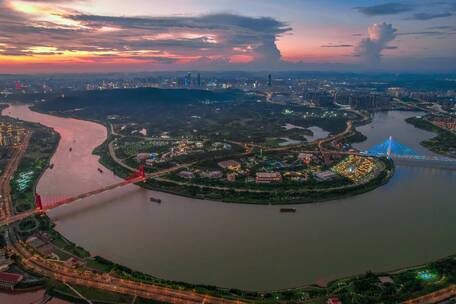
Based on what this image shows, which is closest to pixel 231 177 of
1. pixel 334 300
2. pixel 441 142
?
pixel 334 300

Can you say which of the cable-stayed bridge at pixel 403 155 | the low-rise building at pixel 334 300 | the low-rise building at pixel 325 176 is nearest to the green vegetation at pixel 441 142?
the cable-stayed bridge at pixel 403 155

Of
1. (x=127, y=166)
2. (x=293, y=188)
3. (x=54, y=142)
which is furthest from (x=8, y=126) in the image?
(x=293, y=188)

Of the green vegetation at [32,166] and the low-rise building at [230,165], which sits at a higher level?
the low-rise building at [230,165]

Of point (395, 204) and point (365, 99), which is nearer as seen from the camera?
point (395, 204)

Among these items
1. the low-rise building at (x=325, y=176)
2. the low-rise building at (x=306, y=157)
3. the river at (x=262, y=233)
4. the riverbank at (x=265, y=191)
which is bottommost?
the river at (x=262, y=233)

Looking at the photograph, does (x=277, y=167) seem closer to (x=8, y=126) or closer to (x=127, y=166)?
(x=127, y=166)

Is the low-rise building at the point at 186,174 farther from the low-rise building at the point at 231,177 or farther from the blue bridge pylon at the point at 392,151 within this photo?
the blue bridge pylon at the point at 392,151

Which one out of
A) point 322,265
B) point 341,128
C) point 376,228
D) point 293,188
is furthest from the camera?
point 341,128

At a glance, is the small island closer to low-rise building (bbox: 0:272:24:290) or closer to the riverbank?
the riverbank

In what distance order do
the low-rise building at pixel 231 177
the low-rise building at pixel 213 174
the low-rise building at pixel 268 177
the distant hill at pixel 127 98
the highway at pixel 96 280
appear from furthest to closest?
the distant hill at pixel 127 98, the low-rise building at pixel 213 174, the low-rise building at pixel 231 177, the low-rise building at pixel 268 177, the highway at pixel 96 280
